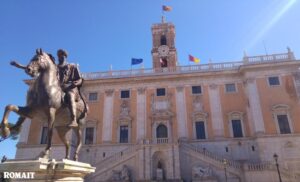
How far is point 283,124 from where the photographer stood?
80.6 ft

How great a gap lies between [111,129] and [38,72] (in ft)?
74.6

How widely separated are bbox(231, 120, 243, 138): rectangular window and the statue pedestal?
2357 cm

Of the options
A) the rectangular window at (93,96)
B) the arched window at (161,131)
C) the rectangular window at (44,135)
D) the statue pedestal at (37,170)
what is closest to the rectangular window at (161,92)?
the arched window at (161,131)

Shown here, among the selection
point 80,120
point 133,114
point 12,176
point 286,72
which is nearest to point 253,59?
point 286,72

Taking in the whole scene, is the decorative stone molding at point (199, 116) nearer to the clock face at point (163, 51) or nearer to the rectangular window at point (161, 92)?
the rectangular window at point (161, 92)

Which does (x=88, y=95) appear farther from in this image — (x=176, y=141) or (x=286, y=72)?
(x=286, y=72)

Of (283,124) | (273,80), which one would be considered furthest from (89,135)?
(273,80)

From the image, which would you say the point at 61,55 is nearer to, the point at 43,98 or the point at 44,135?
the point at 43,98

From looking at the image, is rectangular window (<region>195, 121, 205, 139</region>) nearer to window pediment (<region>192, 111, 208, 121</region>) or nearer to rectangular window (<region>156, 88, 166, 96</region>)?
window pediment (<region>192, 111, 208, 121</region>)

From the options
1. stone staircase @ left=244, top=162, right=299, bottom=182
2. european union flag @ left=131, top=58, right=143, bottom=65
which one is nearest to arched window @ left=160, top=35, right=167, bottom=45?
european union flag @ left=131, top=58, right=143, bottom=65

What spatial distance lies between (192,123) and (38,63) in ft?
74.9

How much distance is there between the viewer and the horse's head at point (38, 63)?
5020mm

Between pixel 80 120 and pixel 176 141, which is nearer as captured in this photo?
pixel 80 120

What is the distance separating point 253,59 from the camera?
91.2 feet
